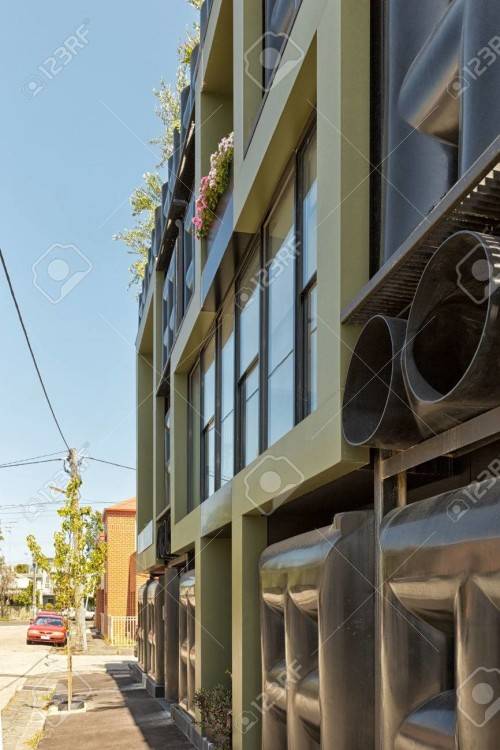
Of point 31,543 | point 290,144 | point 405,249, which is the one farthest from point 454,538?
point 31,543

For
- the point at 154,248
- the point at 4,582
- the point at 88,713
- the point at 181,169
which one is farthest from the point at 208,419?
the point at 4,582

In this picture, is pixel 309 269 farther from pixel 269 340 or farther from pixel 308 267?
pixel 269 340

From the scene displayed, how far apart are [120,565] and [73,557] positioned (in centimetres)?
2416

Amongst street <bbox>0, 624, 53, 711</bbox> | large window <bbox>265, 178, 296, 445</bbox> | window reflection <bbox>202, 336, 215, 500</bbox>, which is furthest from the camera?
street <bbox>0, 624, 53, 711</bbox>

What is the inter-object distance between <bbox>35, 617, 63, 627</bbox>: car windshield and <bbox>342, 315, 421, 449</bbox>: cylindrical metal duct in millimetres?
35315

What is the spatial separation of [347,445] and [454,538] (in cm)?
159

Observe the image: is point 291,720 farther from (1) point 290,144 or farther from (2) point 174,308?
(2) point 174,308

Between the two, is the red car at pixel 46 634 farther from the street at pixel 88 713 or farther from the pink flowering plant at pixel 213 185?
the pink flowering plant at pixel 213 185

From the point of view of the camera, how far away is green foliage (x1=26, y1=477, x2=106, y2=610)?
52.9 ft

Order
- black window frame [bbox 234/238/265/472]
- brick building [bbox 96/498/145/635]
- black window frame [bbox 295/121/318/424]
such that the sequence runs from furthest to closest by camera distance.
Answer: brick building [bbox 96/498/145/635] → black window frame [bbox 234/238/265/472] → black window frame [bbox 295/121/318/424]

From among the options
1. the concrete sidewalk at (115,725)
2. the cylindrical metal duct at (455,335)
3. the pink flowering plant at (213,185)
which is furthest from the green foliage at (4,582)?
the cylindrical metal duct at (455,335)

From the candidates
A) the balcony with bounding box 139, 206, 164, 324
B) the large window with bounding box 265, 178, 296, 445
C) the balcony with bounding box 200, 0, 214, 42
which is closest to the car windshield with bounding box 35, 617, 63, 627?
the balcony with bounding box 139, 206, 164, 324

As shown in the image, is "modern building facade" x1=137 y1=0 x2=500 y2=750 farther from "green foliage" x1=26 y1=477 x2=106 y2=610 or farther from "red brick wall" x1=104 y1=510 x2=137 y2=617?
"red brick wall" x1=104 y1=510 x2=137 y2=617

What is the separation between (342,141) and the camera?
581 cm
